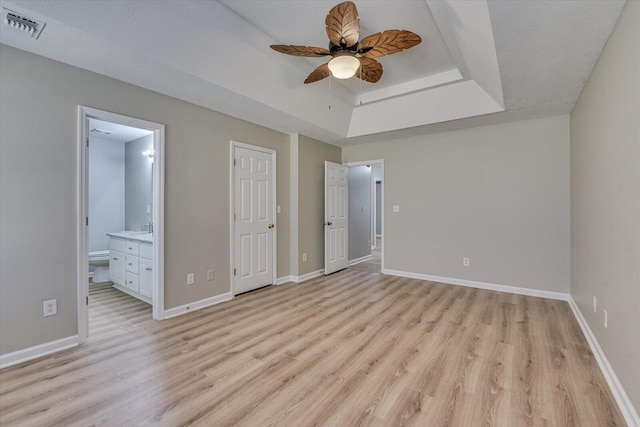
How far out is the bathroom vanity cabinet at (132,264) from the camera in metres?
3.61

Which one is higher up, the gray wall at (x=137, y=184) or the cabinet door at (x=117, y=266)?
the gray wall at (x=137, y=184)

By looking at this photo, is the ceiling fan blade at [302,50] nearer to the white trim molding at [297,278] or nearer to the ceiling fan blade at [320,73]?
the ceiling fan blade at [320,73]

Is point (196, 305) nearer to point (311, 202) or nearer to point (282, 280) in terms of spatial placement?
point (282, 280)

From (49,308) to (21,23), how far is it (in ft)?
7.03

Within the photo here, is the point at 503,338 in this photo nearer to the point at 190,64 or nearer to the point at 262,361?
the point at 262,361

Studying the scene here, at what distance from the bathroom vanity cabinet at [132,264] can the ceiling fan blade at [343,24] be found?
3111 millimetres

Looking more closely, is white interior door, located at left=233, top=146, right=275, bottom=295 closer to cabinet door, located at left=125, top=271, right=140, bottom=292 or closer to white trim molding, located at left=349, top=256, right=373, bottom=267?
cabinet door, located at left=125, top=271, right=140, bottom=292

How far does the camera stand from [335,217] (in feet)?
17.6

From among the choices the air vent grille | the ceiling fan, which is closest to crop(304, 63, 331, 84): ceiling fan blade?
the ceiling fan

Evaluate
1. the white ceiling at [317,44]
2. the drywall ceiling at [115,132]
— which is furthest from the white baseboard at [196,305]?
the drywall ceiling at [115,132]

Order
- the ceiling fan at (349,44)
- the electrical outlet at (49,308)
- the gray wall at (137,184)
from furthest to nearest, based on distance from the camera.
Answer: the gray wall at (137,184) → the electrical outlet at (49,308) → the ceiling fan at (349,44)

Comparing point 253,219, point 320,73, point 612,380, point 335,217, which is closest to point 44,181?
point 253,219

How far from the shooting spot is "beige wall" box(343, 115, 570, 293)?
A: 3.83m

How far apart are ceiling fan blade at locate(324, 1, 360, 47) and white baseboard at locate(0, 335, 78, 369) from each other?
3.40m
